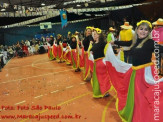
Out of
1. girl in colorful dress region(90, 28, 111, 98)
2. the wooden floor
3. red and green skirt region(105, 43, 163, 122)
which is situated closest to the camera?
red and green skirt region(105, 43, 163, 122)

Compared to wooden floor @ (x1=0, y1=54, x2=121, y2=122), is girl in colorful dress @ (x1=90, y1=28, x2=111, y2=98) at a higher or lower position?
higher

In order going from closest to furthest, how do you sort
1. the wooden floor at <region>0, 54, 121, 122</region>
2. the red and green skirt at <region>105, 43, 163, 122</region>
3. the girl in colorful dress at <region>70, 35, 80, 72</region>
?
the red and green skirt at <region>105, 43, 163, 122</region>
the wooden floor at <region>0, 54, 121, 122</region>
the girl in colorful dress at <region>70, 35, 80, 72</region>

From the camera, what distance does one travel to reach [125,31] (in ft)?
20.8

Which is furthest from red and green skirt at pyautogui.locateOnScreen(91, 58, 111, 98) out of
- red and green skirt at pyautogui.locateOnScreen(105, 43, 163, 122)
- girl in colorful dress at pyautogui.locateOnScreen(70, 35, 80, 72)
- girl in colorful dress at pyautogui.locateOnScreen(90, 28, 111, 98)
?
girl in colorful dress at pyautogui.locateOnScreen(70, 35, 80, 72)

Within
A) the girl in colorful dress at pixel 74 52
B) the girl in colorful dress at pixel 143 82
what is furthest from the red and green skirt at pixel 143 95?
the girl in colorful dress at pixel 74 52

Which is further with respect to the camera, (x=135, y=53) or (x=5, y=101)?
(x=5, y=101)

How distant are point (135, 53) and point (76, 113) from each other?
188cm

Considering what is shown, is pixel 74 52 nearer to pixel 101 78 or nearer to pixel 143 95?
pixel 101 78

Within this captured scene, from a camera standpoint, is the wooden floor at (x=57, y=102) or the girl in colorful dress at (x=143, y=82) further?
the wooden floor at (x=57, y=102)

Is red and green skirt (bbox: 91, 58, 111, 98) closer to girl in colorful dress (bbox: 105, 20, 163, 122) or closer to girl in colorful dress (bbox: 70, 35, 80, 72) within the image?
girl in colorful dress (bbox: 105, 20, 163, 122)

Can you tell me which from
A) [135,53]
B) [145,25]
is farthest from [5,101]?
[145,25]

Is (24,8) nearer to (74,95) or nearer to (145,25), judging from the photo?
(74,95)

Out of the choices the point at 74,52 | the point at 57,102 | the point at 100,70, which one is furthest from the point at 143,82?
the point at 74,52

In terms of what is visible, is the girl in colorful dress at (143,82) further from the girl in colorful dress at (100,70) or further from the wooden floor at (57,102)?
the girl in colorful dress at (100,70)
